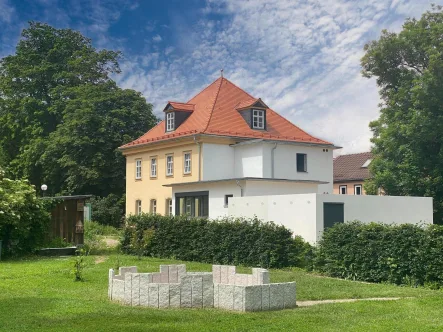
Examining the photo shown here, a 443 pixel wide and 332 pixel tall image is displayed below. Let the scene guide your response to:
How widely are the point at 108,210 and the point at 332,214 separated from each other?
93.9 feet

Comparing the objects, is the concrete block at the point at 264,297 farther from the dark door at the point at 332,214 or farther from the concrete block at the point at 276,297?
the dark door at the point at 332,214

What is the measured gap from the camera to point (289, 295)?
13039mm

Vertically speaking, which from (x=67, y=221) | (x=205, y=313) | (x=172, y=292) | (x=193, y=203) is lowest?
(x=205, y=313)

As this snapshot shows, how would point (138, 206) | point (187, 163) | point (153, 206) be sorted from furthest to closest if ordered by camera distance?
point (138, 206)
point (153, 206)
point (187, 163)

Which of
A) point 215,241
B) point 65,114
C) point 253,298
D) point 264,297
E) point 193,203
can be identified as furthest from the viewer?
point 65,114

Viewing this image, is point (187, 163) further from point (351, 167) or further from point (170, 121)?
point (351, 167)

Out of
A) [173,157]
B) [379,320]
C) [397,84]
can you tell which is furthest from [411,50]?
[379,320]

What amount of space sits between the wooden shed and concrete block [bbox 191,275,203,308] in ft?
53.8

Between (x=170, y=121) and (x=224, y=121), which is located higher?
(x=170, y=121)

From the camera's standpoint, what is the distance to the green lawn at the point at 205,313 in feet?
35.0

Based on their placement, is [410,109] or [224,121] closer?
[224,121]

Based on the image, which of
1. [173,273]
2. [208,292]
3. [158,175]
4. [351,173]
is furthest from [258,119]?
[208,292]

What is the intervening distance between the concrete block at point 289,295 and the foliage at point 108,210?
38.3 meters

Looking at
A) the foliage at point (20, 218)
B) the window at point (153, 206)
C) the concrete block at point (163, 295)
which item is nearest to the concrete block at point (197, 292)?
the concrete block at point (163, 295)
